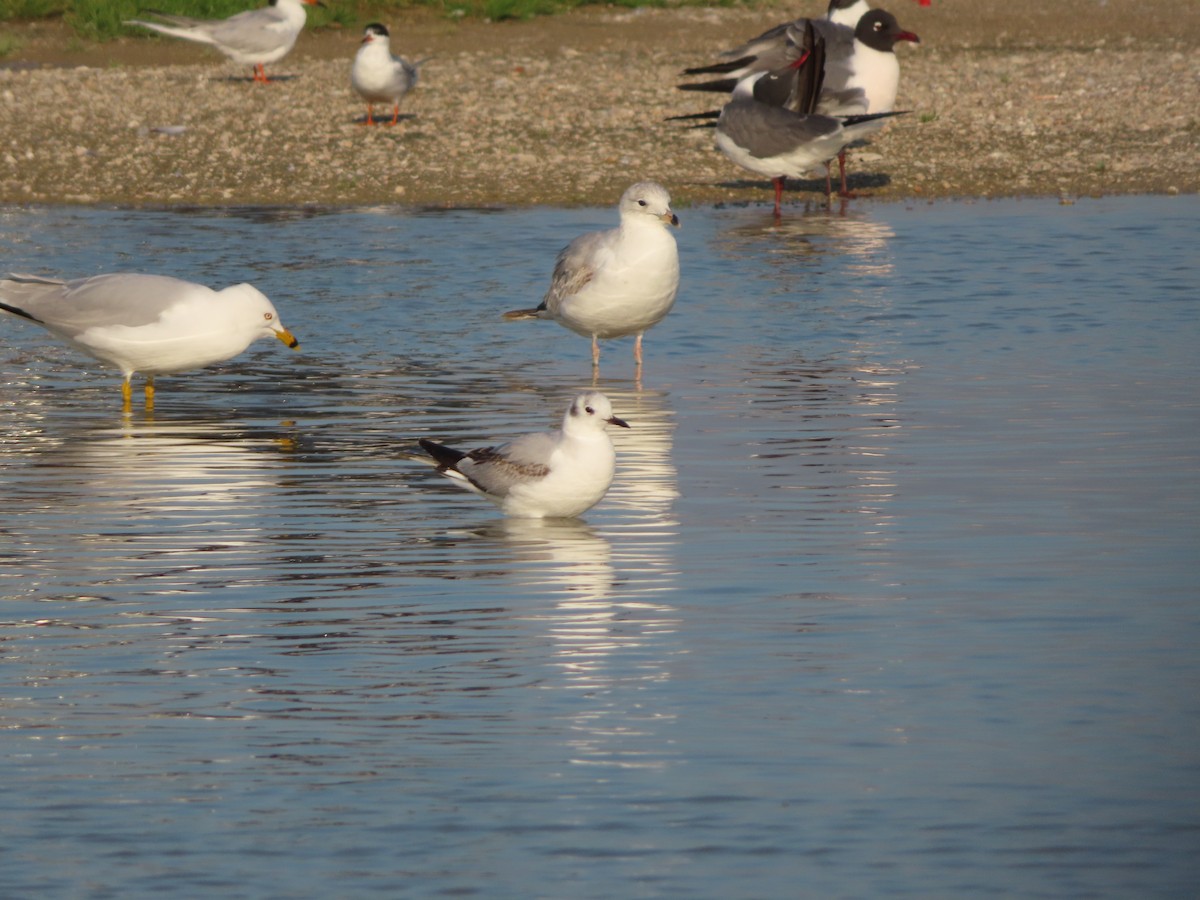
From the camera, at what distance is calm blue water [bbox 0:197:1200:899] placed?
222 inches

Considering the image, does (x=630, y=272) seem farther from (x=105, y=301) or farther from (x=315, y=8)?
(x=315, y=8)

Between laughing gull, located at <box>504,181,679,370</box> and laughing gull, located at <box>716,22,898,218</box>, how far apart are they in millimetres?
7991

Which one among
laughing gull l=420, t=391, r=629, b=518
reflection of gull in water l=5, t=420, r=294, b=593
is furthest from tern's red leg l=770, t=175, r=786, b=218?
laughing gull l=420, t=391, r=629, b=518

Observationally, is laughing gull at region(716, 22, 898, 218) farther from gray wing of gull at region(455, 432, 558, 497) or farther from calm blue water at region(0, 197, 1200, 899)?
gray wing of gull at region(455, 432, 558, 497)

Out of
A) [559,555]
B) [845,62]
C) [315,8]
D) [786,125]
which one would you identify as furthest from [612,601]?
[315,8]

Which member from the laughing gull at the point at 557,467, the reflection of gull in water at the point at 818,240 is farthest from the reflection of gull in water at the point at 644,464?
the reflection of gull in water at the point at 818,240

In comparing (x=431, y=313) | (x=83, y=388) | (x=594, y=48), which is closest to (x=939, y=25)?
(x=594, y=48)

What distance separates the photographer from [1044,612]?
7.66 meters

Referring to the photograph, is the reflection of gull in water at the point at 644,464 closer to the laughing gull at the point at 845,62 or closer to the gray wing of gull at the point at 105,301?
the gray wing of gull at the point at 105,301

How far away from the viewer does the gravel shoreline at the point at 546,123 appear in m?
22.5

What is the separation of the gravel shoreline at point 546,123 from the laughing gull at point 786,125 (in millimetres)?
1070

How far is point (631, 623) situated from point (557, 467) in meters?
1.77

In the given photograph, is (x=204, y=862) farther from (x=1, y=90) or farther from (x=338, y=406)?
(x=1, y=90)

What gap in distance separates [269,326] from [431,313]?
3.48 m
